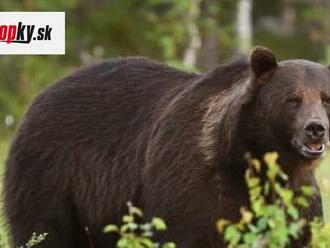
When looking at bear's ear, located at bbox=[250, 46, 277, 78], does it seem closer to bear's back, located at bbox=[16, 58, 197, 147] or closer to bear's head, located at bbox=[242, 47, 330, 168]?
bear's head, located at bbox=[242, 47, 330, 168]

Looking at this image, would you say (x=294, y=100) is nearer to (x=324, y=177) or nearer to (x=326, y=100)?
(x=326, y=100)

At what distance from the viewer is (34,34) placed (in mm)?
10484

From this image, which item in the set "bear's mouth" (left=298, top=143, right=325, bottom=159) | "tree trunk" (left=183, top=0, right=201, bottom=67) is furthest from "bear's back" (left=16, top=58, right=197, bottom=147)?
"tree trunk" (left=183, top=0, right=201, bottom=67)

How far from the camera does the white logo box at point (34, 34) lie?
34.3 ft

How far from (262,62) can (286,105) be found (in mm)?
300

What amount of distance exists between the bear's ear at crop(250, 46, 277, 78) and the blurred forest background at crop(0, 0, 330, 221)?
10725 mm

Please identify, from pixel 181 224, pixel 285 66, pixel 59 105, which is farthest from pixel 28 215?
pixel 285 66

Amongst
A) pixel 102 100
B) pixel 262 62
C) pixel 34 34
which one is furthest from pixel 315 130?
pixel 34 34

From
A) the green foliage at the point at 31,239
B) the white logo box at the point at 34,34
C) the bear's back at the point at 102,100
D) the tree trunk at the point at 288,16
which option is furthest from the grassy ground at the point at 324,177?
the tree trunk at the point at 288,16

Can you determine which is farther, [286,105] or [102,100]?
[102,100]

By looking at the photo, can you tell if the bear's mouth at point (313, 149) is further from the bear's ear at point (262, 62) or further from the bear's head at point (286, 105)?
the bear's ear at point (262, 62)

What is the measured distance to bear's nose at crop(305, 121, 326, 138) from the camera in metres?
7.26

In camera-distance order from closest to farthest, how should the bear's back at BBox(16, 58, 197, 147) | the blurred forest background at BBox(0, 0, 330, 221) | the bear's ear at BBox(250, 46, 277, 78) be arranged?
1. the bear's ear at BBox(250, 46, 277, 78)
2. the bear's back at BBox(16, 58, 197, 147)
3. the blurred forest background at BBox(0, 0, 330, 221)

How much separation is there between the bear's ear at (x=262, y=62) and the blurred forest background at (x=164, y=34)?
10725 millimetres
